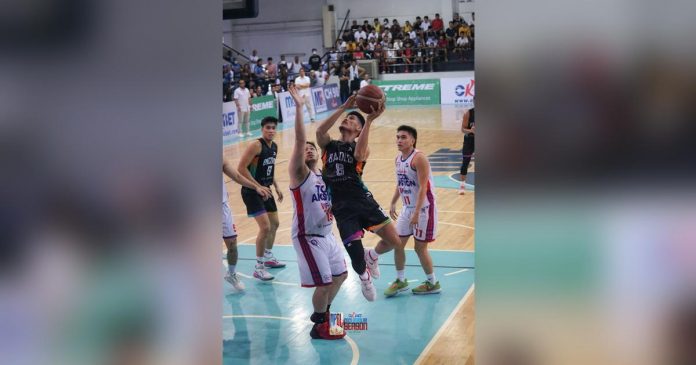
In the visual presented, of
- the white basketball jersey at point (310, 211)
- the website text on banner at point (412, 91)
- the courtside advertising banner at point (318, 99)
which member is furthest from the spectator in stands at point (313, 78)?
the white basketball jersey at point (310, 211)

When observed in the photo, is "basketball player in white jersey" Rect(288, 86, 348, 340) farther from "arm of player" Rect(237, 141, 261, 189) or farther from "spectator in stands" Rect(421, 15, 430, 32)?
"spectator in stands" Rect(421, 15, 430, 32)

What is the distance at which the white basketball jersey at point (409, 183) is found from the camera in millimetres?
6914

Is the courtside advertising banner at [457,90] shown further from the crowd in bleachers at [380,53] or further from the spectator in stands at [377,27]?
the spectator in stands at [377,27]

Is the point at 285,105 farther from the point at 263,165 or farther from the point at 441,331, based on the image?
the point at 441,331

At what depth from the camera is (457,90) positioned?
26328 mm

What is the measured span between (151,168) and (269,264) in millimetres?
6681

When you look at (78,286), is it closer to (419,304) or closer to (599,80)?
(599,80)

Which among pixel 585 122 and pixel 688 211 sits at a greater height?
pixel 585 122

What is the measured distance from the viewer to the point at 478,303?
51.8 inches

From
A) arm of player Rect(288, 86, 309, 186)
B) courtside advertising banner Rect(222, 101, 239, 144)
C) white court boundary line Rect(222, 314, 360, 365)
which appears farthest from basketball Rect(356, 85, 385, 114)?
courtside advertising banner Rect(222, 101, 239, 144)

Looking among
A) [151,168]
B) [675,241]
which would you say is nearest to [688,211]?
[675,241]

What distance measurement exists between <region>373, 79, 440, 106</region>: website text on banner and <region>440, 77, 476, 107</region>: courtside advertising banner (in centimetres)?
28

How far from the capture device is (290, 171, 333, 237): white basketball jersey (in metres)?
5.90

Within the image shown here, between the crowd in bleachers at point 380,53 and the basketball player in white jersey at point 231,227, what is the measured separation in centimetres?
1761
